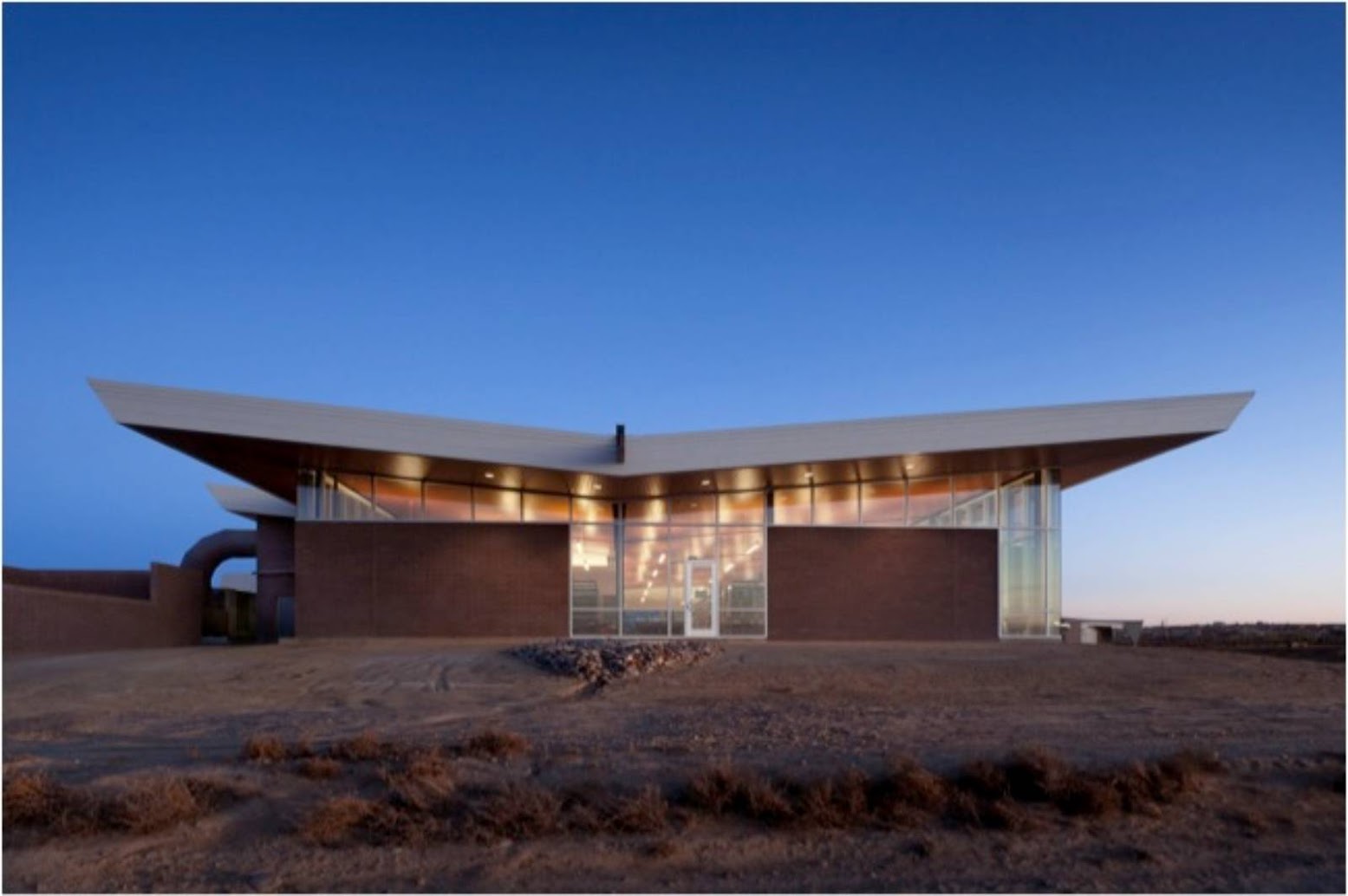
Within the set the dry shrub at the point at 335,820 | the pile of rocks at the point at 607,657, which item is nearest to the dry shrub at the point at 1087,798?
the dry shrub at the point at 335,820

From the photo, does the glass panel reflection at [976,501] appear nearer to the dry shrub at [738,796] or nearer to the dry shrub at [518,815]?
the dry shrub at [738,796]

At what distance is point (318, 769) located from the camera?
435 inches

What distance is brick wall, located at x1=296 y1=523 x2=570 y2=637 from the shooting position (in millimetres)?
27969

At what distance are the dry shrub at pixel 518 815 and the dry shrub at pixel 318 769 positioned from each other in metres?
1.79

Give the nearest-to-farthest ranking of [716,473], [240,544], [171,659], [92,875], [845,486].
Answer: [92,875] < [171,659] < [716,473] < [845,486] < [240,544]

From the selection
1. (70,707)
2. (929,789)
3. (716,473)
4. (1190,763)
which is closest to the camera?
(929,789)

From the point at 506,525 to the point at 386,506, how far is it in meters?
2.87

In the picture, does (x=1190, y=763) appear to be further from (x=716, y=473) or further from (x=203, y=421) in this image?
(x=203, y=421)

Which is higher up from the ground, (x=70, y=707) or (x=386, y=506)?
(x=386, y=506)

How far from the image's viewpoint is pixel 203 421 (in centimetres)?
2448

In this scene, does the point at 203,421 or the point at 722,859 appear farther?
the point at 203,421

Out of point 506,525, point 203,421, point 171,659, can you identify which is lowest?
point 171,659

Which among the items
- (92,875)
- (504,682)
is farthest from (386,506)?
(92,875)

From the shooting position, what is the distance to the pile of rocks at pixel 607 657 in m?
20.2
